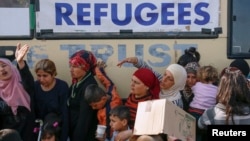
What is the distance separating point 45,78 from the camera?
6484 mm

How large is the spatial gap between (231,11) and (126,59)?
3.76ft

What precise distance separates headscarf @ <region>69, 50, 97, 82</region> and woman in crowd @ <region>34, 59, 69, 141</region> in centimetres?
21

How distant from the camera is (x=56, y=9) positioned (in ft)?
21.7

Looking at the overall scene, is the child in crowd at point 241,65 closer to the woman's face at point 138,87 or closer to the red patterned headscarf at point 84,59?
the woman's face at point 138,87

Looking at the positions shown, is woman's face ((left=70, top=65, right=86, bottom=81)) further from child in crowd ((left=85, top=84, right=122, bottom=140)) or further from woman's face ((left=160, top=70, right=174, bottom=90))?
woman's face ((left=160, top=70, right=174, bottom=90))

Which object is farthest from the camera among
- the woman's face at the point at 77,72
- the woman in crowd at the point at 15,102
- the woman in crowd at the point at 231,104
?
the woman's face at the point at 77,72

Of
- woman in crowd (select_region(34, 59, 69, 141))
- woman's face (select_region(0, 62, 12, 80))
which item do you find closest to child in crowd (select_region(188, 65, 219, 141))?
woman in crowd (select_region(34, 59, 69, 141))

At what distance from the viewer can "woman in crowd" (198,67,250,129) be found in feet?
16.7

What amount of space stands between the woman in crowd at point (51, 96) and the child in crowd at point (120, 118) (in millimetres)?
625

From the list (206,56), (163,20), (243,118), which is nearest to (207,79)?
(206,56)

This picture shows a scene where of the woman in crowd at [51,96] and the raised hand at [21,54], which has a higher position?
the raised hand at [21,54]

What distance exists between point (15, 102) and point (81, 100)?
0.64m

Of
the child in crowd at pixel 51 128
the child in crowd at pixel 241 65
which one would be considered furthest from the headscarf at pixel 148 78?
the child in crowd at pixel 51 128

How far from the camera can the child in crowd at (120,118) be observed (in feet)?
19.8
